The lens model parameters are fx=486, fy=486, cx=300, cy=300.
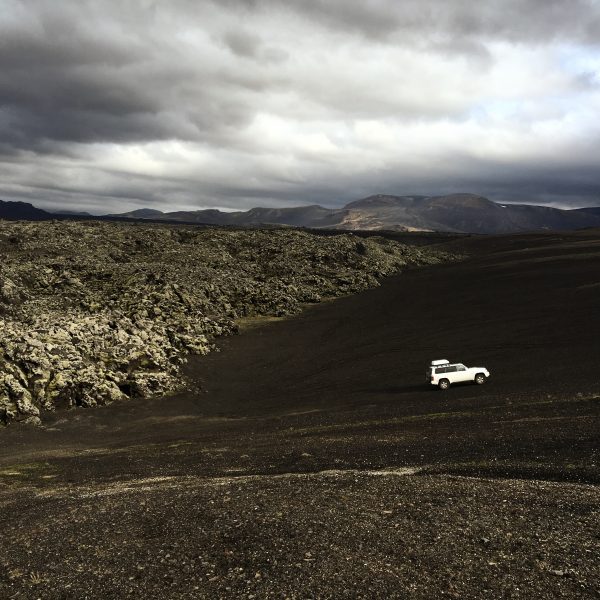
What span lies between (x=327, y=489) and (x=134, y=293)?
65.1 metres

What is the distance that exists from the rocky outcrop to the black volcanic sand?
14.0 feet

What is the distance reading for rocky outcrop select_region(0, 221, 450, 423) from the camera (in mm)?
44562

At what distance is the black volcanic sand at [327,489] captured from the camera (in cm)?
1265

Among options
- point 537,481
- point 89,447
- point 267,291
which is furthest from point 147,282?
point 537,481

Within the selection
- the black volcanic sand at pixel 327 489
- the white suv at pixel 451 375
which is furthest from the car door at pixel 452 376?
the black volcanic sand at pixel 327 489

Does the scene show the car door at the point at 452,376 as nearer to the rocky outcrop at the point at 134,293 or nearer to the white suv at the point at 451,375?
the white suv at the point at 451,375

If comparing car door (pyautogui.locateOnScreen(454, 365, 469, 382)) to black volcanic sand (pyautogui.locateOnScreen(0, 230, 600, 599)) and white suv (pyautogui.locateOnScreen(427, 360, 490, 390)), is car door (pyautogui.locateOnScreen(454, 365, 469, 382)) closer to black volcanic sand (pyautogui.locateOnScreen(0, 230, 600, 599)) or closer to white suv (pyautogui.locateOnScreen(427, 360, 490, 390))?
white suv (pyautogui.locateOnScreen(427, 360, 490, 390))

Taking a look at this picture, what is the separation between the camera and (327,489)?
710 inches

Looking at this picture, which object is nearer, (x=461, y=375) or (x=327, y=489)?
(x=327, y=489)

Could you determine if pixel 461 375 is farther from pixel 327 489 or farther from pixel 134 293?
pixel 134 293

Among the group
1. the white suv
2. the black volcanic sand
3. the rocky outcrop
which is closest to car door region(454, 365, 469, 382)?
the white suv

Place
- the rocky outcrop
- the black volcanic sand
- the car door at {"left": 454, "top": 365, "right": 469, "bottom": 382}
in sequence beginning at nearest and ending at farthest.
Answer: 1. the black volcanic sand
2. the car door at {"left": 454, "top": 365, "right": 469, "bottom": 382}
3. the rocky outcrop

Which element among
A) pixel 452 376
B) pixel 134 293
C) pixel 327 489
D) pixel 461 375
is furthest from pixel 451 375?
pixel 134 293

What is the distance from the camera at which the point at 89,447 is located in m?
32.5
